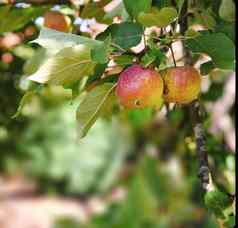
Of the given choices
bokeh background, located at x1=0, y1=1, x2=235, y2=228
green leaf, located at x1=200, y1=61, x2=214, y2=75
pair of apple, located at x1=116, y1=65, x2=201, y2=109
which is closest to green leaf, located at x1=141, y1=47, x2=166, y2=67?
pair of apple, located at x1=116, y1=65, x2=201, y2=109

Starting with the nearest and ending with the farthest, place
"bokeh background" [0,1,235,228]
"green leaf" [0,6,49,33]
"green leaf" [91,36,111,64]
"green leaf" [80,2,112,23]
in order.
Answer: "green leaf" [91,36,111,64], "green leaf" [80,2,112,23], "green leaf" [0,6,49,33], "bokeh background" [0,1,235,228]

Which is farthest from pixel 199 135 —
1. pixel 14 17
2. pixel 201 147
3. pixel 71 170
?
pixel 71 170

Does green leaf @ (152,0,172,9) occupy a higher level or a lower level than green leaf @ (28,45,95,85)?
higher

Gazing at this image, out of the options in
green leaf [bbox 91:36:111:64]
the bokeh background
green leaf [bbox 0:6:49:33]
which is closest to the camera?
green leaf [bbox 91:36:111:64]

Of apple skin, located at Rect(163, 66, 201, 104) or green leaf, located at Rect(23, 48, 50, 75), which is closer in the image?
apple skin, located at Rect(163, 66, 201, 104)

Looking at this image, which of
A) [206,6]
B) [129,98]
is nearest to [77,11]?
[206,6]

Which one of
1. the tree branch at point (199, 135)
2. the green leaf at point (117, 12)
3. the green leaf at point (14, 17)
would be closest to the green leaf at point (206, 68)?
the tree branch at point (199, 135)

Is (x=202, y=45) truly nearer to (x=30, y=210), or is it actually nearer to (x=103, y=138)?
(x=103, y=138)

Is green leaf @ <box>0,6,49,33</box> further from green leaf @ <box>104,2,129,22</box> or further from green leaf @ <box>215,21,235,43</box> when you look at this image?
green leaf @ <box>215,21,235,43</box>
